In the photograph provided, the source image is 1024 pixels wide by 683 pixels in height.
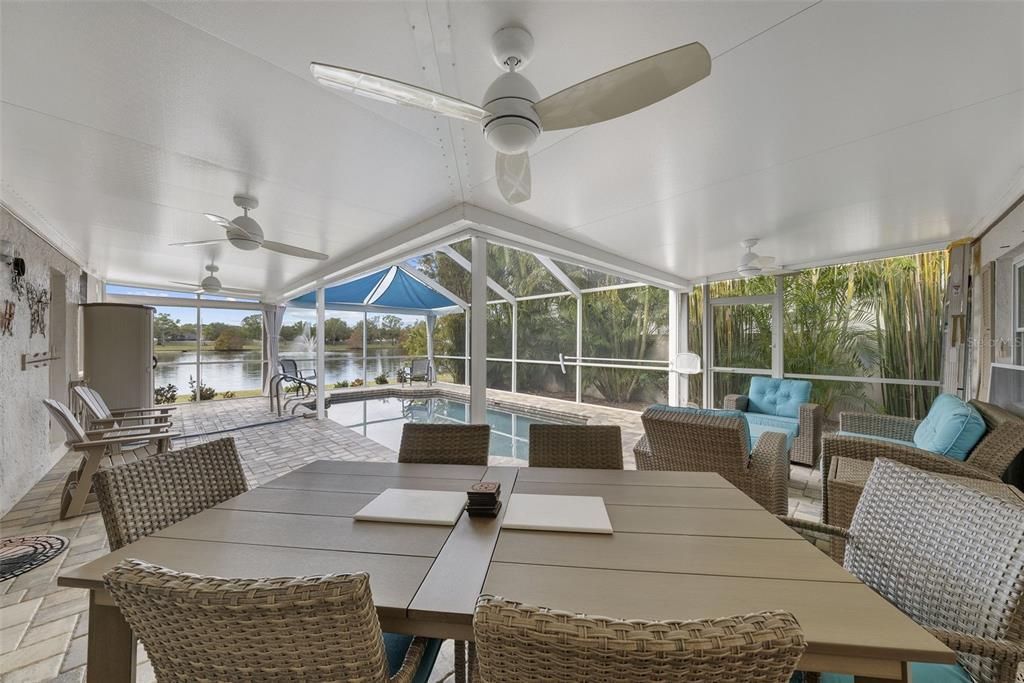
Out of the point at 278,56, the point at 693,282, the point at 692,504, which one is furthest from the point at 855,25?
the point at 693,282

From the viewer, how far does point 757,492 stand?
250cm

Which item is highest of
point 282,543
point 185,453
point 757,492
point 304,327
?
point 304,327

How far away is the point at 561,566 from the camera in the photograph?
1034mm

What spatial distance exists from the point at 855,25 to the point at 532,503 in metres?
1.98

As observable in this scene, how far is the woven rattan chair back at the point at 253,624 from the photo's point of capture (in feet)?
2.16

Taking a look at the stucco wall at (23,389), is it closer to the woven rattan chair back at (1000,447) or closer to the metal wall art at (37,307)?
the metal wall art at (37,307)

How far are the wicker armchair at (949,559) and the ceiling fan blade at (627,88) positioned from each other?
1.41 metres

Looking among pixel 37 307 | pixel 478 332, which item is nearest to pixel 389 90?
pixel 478 332

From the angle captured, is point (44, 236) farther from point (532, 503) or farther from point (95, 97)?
point (532, 503)

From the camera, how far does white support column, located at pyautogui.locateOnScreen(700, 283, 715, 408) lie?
20.9 ft

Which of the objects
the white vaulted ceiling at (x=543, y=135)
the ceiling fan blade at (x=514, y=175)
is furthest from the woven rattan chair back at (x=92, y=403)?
the ceiling fan blade at (x=514, y=175)

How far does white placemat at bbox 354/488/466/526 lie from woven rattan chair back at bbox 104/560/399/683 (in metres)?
0.56

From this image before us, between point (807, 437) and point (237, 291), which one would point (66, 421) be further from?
point (237, 291)

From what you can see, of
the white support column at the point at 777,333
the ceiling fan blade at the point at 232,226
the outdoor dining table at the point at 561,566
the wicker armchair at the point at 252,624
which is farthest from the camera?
the white support column at the point at 777,333
